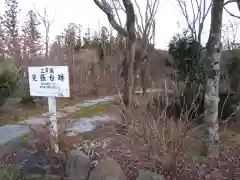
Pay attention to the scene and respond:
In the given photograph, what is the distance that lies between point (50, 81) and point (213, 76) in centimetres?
217

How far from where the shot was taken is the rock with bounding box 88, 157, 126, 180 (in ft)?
10.1

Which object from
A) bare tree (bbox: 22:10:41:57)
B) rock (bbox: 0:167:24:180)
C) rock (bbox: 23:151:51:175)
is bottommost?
rock (bbox: 0:167:24:180)

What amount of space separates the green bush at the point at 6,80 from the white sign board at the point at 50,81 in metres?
4.37

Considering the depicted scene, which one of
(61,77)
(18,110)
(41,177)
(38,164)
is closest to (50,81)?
(61,77)

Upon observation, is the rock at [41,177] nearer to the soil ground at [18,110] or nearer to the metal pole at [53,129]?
the metal pole at [53,129]

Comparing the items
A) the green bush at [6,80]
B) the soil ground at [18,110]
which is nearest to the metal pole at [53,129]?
the soil ground at [18,110]

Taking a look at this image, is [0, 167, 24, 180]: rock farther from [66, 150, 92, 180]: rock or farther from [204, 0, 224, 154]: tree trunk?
[204, 0, 224, 154]: tree trunk

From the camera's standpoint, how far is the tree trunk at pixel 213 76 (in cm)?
385

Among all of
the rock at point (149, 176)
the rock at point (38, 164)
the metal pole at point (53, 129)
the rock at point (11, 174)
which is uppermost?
the metal pole at point (53, 129)

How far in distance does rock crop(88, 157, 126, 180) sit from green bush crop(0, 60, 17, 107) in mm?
5906

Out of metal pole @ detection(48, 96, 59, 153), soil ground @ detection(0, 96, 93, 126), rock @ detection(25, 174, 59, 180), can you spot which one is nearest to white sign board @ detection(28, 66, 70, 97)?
metal pole @ detection(48, 96, 59, 153)

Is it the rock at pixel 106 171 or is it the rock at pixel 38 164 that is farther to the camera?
the rock at pixel 38 164

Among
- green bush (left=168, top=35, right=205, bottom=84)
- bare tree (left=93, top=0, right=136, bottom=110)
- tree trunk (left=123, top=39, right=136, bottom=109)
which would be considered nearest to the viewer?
bare tree (left=93, top=0, right=136, bottom=110)

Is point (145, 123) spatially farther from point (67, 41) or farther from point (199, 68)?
point (67, 41)
